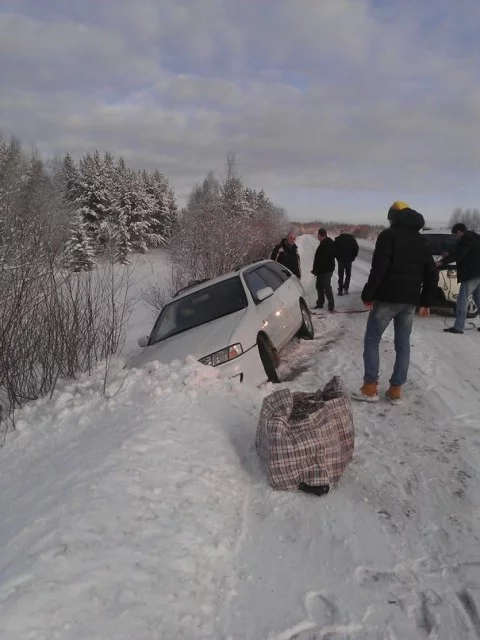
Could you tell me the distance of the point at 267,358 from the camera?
19.9ft

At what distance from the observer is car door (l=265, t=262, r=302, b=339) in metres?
7.47

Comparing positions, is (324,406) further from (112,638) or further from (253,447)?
(112,638)

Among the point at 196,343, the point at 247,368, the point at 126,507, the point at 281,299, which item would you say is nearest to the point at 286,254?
the point at 281,299

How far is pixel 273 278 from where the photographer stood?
8195 mm

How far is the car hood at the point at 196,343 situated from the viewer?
566cm

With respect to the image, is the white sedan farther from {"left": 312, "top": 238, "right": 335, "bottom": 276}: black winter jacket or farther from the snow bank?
{"left": 312, "top": 238, "right": 335, "bottom": 276}: black winter jacket

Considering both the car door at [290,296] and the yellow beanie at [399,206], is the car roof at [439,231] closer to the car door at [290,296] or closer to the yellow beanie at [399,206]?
the car door at [290,296]

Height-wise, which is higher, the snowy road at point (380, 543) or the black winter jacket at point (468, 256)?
the black winter jacket at point (468, 256)

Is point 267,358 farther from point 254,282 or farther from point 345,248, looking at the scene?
point 345,248

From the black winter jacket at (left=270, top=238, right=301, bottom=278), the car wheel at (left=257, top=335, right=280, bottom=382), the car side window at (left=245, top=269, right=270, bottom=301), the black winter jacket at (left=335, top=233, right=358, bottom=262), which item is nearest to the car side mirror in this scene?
the car side window at (left=245, top=269, right=270, bottom=301)

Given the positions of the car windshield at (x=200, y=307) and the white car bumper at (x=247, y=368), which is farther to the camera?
Result: the car windshield at (x=200, y=307)

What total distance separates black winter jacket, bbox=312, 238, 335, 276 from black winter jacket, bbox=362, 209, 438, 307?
5.64m

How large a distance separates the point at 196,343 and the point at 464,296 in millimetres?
4665

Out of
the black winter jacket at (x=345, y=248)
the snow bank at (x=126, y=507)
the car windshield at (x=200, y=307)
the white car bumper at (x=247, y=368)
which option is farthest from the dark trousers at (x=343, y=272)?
the snow bank at (x=126, y=507)
